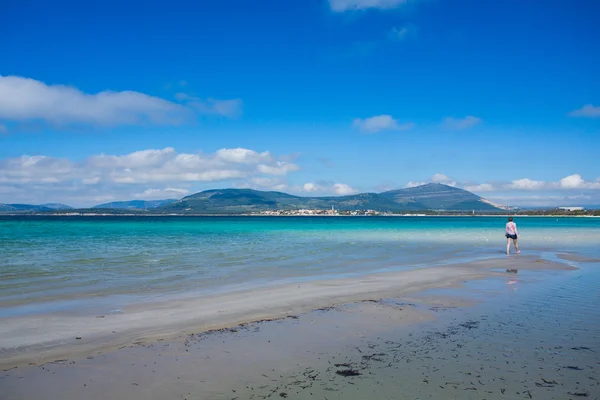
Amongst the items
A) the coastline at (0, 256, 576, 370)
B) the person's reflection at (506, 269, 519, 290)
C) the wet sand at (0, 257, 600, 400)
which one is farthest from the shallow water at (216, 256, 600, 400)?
the person's reflection at (506, 269, 519, 290)

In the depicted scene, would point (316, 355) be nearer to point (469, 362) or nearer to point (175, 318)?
point (469, 362)

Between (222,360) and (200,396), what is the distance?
1540 millimetres

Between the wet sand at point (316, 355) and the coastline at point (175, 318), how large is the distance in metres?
0.06

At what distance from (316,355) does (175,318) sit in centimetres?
Result: 459

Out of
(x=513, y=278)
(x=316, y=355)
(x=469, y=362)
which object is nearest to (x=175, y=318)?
(x=316, y=355)

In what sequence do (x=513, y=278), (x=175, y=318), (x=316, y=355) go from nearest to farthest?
(x=316, y=355), (x=175, y=318), (x=513, y=278)

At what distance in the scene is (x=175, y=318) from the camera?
442 inches

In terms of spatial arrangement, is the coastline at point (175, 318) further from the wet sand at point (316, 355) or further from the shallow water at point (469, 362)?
the shallow water at point (469, 362)

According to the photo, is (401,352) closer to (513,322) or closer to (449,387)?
(449,387)

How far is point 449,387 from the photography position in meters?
6.66

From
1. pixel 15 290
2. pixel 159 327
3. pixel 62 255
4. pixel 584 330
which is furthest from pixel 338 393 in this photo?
pixel 62 255

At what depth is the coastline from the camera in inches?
348

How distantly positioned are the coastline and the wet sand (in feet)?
0.20

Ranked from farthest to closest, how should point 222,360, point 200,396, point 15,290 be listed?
point 15,290 < point 222,360 < point 200,396
